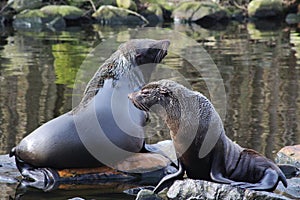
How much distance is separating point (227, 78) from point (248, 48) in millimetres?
7535

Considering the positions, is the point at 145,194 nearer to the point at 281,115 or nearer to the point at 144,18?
the point at 281,115

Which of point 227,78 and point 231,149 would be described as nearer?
point 231,149

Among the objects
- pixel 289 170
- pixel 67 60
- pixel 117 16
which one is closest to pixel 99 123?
pixel 289 170

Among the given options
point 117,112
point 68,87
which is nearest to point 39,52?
point 68,87

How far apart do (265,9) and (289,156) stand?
33.1 meters

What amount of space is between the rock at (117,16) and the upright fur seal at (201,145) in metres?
30.3

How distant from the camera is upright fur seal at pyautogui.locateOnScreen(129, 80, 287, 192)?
241 inches

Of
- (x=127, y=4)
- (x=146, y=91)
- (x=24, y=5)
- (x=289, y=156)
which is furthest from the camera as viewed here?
(x=127, y=4)

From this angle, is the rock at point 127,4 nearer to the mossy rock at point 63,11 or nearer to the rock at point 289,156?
the mossy rock at point 63,11

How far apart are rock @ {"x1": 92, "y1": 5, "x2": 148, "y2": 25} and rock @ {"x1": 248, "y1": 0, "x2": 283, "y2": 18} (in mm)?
6928

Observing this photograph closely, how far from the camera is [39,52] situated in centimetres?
2216

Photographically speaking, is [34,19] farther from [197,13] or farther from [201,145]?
[201,145]

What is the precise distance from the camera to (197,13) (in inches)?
1503

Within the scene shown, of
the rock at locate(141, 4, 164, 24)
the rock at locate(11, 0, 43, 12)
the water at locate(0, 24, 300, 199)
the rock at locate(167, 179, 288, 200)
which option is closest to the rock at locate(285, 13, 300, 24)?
the rock at locate(141, 4, 164, 24)
